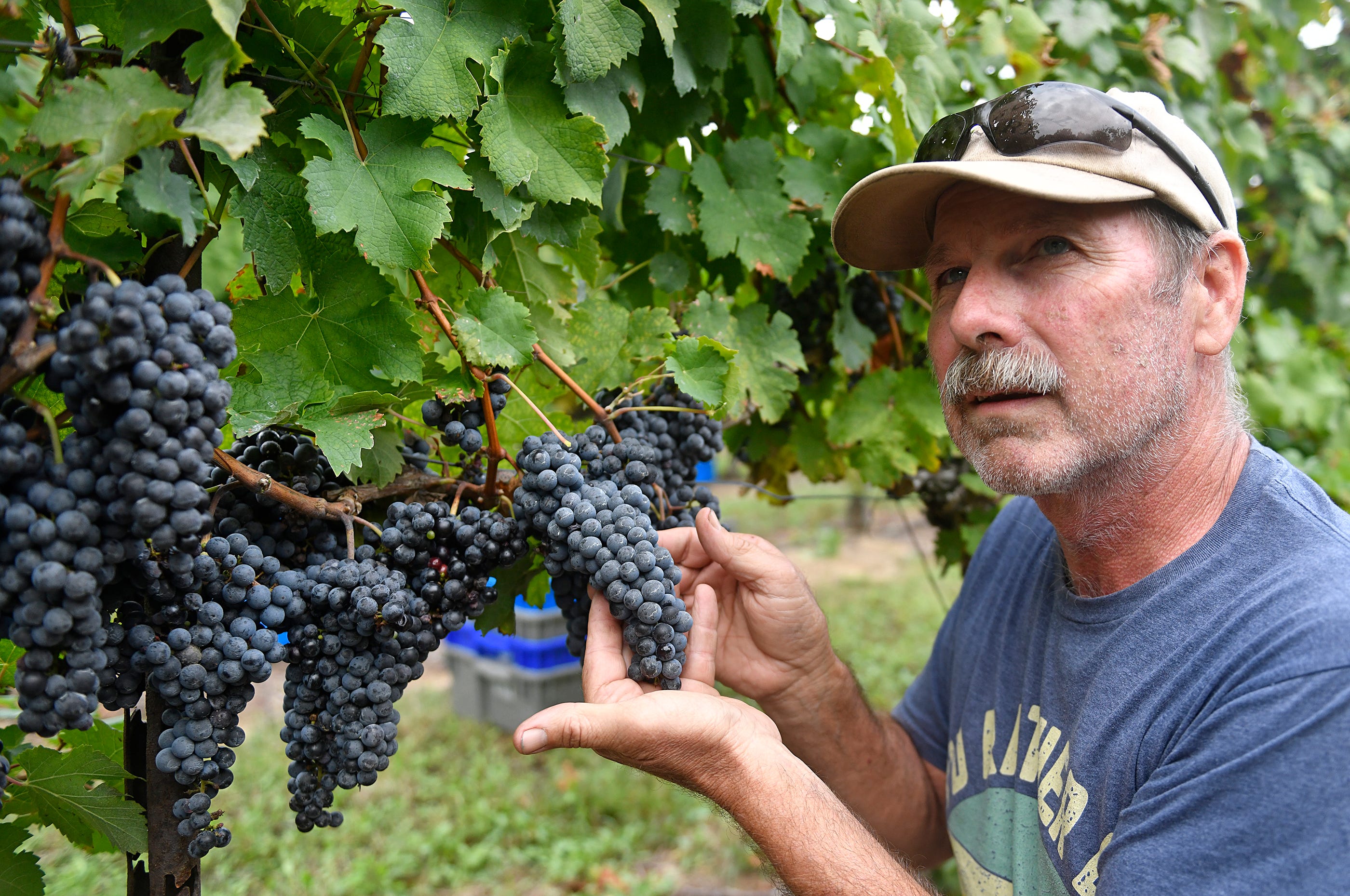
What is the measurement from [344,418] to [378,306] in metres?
0.17

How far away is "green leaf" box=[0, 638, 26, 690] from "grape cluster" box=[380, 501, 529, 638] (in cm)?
62

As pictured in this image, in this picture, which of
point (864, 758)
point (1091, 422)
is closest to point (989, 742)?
point (864, 758)

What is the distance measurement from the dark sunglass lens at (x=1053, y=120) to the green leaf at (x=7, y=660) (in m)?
→ 1.83

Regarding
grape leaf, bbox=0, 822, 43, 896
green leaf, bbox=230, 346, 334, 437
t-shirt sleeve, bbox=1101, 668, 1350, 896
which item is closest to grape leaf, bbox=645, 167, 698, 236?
green leaf, bbox=230, 346, 334, 437

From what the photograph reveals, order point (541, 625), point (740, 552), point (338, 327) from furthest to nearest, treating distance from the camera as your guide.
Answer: point (541, 625) < point (740, 552) < point (338, 327)

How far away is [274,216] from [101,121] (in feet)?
1.02

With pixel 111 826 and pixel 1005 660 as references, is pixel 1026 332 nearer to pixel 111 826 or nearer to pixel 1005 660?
pixel 1005 660

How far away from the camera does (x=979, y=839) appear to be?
71.9 inches

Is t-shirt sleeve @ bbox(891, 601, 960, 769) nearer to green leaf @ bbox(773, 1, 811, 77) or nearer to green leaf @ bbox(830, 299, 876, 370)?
green leaf @ bbox(830, 299, 876, 370)

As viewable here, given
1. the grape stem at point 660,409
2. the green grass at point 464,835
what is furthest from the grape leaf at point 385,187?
the green grass at point 464,835

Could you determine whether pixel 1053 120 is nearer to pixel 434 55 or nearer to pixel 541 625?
pixel 434 55

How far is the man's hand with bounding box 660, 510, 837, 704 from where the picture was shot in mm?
1640

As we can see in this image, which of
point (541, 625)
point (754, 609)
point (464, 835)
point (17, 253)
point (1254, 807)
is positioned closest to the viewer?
point (17, 253)

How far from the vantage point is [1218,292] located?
1620mm
